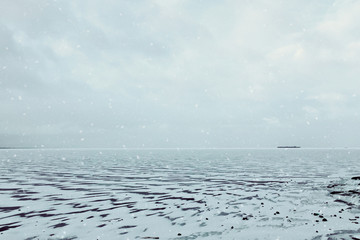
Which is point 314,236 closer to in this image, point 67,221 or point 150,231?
point 150,231

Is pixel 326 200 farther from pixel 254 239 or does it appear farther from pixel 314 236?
pixel 254 239

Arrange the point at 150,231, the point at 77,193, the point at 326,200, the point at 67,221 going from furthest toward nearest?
the point at 77,193
the point at 326,200
the point at 67,221
the point at 150,231

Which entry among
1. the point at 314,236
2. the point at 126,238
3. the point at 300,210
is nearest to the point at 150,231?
the point at 126,238

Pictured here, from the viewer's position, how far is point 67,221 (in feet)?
43.7

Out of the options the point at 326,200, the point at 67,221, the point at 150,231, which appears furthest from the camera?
the point at 326,200

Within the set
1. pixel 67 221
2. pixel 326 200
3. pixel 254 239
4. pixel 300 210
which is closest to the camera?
pixel 254 239

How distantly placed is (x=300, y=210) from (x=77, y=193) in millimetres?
15362

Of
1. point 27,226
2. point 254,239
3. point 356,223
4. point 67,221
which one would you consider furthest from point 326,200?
point 27,226

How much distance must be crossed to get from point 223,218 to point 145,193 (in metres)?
9.26

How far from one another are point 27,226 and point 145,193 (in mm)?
10379

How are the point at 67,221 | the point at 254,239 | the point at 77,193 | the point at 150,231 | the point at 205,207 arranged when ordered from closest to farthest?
the point at 254,239 → the point at 150,231 → the point at 67,221 → the point at 205,207 → the point at 77,193

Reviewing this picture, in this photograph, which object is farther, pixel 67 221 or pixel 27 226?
pixel 67 221

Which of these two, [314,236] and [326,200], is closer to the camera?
[314,236]

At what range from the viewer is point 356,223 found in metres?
12.6
